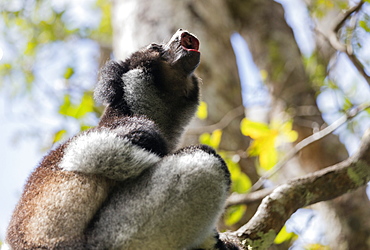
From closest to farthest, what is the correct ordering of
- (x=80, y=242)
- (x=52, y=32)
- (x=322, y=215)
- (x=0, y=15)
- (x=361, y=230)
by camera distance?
1. (x=80, y=242)
2. (x=361, y=230)
3. (x=322, y=215)
4. (x=0, y=15)
5. (x=52, y=32)

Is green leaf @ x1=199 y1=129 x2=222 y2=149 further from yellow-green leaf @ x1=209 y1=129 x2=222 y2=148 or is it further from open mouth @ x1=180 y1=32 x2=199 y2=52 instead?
open mouth @ x1=180 y1=32 x2=199 y2=52

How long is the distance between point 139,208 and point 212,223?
1.59 feet

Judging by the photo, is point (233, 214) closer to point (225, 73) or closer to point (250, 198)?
point (250, 198)

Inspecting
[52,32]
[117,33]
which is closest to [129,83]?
[117,33]

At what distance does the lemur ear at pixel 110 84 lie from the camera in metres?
3.47

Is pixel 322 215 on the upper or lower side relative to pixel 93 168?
lower

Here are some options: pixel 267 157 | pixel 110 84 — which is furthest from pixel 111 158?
pixel 267 157

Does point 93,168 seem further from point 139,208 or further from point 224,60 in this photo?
point 224,60

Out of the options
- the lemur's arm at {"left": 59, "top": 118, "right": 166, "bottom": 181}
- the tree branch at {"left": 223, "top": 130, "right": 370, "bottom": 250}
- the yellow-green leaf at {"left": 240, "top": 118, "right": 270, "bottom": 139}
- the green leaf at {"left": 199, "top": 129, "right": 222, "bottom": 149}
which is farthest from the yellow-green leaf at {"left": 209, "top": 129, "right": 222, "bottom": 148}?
the lemur's arm at {"left": 59, "top": 118, "right": 166, "bottom": 181}

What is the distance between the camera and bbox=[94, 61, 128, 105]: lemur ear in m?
3.47

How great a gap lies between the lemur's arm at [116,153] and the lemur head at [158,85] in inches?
22.5

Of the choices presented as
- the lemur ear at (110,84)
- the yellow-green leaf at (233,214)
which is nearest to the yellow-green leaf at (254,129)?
the yellow-green leaf at (233,214)

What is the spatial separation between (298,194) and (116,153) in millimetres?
1580

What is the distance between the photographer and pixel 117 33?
19.7 ft
